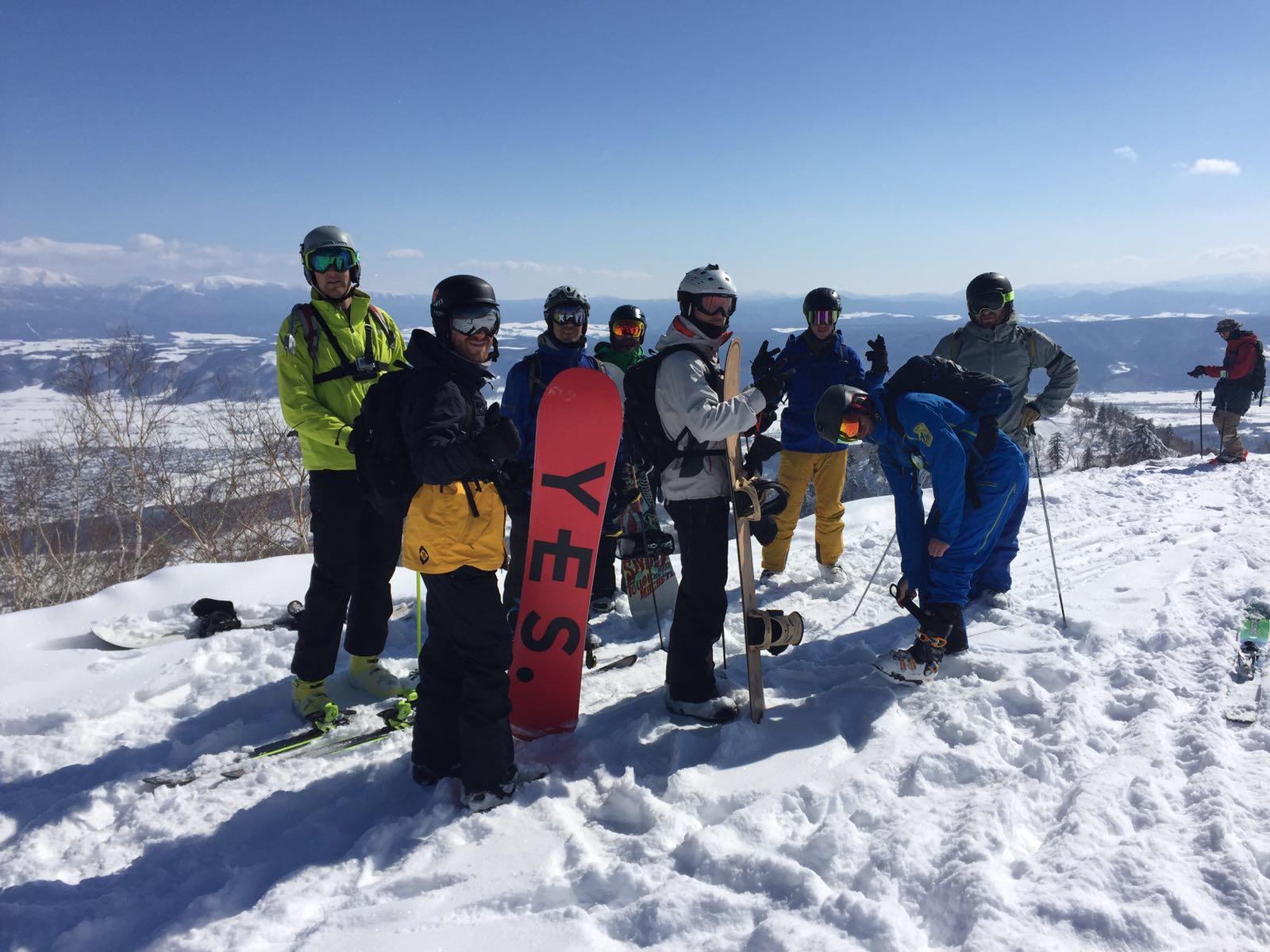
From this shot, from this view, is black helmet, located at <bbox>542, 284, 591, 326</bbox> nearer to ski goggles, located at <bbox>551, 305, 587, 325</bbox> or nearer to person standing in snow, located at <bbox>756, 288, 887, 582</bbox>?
ski goggles, located at <bbox>551, 305, 587, 325</bbox>

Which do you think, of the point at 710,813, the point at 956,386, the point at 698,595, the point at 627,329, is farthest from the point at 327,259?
the point at 956,386

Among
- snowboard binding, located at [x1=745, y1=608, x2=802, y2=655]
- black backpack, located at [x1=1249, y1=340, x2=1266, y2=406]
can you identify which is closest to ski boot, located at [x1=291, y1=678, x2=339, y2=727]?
snowboard binding, located at [x1=745, y1=608, x2=802, y2=655]

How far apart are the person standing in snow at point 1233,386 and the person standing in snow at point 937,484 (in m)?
9.99

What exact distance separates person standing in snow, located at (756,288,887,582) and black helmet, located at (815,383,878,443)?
161 cm

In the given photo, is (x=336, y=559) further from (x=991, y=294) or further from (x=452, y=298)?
(x=991, y=294)

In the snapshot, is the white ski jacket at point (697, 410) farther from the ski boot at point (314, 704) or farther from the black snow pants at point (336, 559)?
the ski boot at point (314, 704)

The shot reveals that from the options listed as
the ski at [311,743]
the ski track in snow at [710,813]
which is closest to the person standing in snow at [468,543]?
the ski track in snow at [710,813]

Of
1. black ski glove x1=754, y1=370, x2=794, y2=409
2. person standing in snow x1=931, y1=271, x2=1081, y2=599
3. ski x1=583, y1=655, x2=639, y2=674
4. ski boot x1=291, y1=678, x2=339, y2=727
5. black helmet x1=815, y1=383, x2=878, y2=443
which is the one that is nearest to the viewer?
black ski glove x1=754, y1=370, x2=794, y2=409

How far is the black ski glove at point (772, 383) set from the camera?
11.3 feet

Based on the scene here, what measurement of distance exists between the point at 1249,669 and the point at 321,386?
5.42 m

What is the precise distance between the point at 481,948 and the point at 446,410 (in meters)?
1.92

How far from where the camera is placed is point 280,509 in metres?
18.2

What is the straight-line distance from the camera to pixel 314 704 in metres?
3.88

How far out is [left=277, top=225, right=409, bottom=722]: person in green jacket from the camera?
3.65 metres
